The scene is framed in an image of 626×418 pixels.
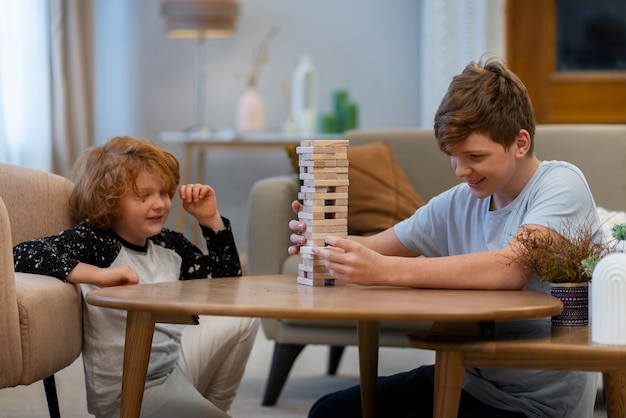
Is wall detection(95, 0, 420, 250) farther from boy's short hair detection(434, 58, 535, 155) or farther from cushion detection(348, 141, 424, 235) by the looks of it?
boy's short hair detection(434, 58, 535, 155)

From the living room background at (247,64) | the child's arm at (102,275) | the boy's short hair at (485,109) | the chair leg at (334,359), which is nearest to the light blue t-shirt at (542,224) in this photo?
the boy's short hair at (485,109)

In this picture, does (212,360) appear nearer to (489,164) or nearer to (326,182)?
(326,182)

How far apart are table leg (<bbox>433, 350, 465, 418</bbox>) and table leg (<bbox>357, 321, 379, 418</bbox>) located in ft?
1.40

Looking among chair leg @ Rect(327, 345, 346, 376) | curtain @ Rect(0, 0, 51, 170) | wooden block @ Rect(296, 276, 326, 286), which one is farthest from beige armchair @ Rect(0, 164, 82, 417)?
curtain @ Rect(0, 0, 51, 170)

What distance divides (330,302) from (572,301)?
1.34 ft

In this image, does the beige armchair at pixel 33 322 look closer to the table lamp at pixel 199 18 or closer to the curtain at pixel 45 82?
the curtain at pixel 45 82

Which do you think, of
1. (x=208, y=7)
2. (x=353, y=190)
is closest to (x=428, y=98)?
(x=208, y=7)

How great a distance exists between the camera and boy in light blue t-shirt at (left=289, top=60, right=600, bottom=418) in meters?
1.59

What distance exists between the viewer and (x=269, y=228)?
9.29 ft

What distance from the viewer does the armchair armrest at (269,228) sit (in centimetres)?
281

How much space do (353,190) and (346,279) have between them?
141 cm

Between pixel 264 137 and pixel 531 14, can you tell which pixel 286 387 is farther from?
pixel 531 14

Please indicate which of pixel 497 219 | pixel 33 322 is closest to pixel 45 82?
pixel 33 322

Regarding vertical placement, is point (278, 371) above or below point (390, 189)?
below
